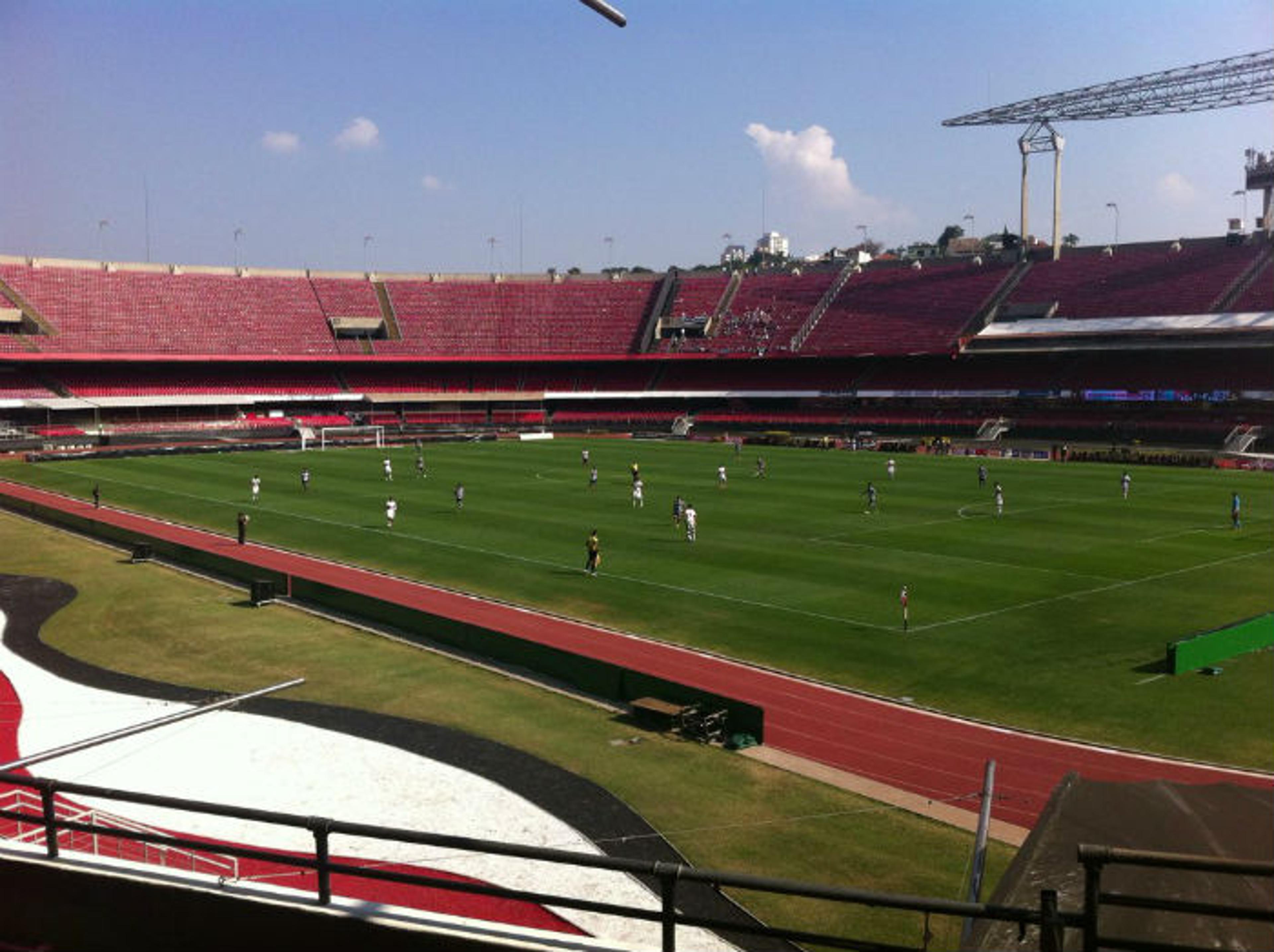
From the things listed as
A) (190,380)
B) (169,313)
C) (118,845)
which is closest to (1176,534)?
(118,845)

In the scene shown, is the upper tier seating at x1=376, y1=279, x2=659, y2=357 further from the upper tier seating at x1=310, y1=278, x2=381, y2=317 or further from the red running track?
the red running track

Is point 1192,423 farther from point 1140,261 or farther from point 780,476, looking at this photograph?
point 780,476

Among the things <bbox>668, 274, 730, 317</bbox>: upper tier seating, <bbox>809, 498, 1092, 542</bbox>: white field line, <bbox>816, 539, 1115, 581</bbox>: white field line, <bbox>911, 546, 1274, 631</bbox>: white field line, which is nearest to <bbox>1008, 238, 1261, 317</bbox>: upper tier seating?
<bbox>668, 274, 730, 317</bbox>: upper tier seating

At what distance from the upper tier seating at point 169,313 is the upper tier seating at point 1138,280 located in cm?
6815

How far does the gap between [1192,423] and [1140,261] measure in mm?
22952

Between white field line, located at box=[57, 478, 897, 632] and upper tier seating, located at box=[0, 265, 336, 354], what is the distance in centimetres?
4412

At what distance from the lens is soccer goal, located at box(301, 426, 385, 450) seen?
8569 cm

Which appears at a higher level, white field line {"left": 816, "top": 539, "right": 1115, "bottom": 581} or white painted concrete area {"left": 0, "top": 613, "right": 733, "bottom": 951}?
white field line {"left": 816, "top": 539, "right": 1115, "bottom": 581}

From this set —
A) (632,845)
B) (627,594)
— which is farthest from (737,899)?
(627,594)

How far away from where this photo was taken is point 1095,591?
104 ft

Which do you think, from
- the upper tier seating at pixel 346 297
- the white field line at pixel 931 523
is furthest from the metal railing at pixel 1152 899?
the upper tier seating at pixel 346 297

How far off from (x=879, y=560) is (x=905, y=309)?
7068 centimetres

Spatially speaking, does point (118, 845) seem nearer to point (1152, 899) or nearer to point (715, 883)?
point (715, 883)

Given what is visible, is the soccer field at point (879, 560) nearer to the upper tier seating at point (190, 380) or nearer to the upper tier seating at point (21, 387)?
the upper tier seating at point (21, 387)
